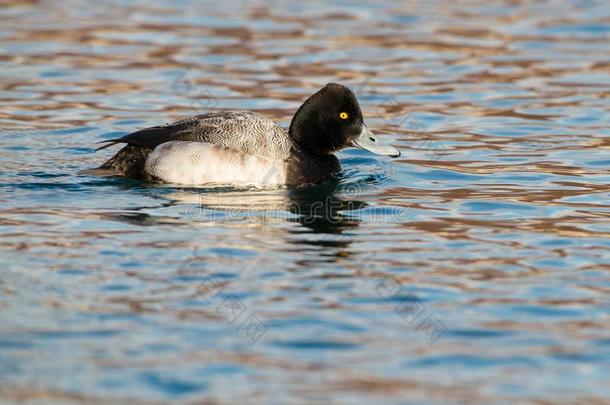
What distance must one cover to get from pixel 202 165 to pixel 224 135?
0.36 metres

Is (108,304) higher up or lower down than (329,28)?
lower down

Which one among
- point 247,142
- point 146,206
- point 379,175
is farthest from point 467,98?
point 146,206

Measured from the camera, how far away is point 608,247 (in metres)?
9.00

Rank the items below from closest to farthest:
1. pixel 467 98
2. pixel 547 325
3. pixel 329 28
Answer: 1. pixel 547 325
2. pixel 467 98
3. pixel 329 28

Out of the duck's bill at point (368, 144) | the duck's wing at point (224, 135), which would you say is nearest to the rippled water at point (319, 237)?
the duck's bill at point (368, 144)

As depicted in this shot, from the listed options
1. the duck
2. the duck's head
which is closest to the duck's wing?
the duck

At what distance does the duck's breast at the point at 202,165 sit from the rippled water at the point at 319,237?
23 cm

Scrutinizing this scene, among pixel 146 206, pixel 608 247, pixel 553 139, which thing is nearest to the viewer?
pixel 608 247

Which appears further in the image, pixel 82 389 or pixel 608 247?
pixel 608 247

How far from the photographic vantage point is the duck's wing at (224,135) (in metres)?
10.9

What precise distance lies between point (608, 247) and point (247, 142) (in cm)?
365

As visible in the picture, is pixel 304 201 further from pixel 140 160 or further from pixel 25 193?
pixel 25 193

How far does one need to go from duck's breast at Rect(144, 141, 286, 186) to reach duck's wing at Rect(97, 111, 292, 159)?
0.06 m

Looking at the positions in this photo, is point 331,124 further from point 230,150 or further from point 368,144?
point 230,150
